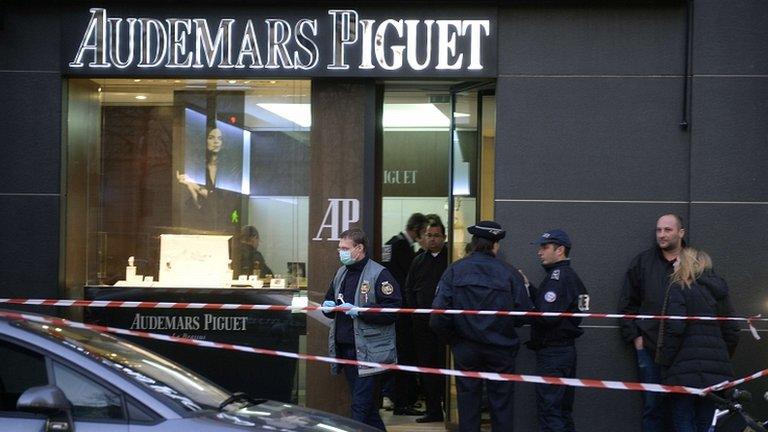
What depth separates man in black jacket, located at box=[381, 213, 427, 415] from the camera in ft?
36.8

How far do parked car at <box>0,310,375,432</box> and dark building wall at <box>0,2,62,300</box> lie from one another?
4.83 m

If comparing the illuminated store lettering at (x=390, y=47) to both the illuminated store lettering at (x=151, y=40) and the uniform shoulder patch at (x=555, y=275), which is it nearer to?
the illuminated store lettering at (x=151, y=40)

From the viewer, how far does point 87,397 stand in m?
5.06

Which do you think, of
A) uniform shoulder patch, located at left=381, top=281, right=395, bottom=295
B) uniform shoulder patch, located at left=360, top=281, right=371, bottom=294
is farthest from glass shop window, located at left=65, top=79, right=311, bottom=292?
uniform shoulder patch, located at left=381, top=281, right=395, bottom=295

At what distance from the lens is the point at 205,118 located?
414 inches

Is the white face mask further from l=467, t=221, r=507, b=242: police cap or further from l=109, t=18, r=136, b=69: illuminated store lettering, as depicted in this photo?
l=109, t=18, r=136, b=69: illuminated store lettering

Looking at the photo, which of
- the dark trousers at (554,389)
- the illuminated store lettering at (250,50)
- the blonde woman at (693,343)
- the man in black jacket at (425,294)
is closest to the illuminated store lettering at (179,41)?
the illuminated store lettering at (250,50)

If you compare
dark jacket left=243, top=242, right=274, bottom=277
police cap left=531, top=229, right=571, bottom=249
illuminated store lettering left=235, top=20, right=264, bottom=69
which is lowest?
dark jacket left=243, top=242, right=274, bottom=277

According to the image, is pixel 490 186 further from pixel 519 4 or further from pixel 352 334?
pixel 352 334

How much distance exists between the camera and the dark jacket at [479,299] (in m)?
8.35

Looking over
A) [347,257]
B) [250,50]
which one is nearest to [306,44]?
[250,50]

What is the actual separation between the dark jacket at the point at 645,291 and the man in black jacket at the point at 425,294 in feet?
6.48

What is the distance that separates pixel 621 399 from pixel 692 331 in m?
1.70

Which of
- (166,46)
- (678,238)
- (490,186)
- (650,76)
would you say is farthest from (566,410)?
(166,46)
